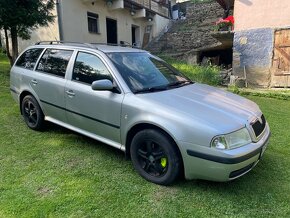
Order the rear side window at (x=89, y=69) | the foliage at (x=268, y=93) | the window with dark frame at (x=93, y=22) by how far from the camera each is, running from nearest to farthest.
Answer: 1. the rear side window at (x=89, y=69)
2. the foliage at (x=268, y=93)
3. the window with dark frame at (x=93, y=22)

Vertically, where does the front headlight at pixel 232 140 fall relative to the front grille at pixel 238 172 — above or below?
above

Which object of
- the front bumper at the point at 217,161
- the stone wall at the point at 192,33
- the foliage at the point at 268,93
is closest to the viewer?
the front bumper at the point at 217,161

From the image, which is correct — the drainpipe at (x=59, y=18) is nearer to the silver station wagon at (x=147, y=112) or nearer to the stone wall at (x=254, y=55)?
the stone wall at (x=254, y=55)

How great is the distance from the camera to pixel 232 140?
2.81m

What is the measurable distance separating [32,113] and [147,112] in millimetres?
2561

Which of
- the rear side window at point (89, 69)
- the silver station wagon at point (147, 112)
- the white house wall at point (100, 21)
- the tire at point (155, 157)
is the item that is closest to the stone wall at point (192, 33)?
the white house wall at point (100, 21)

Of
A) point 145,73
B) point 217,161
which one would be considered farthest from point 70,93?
point 217,161

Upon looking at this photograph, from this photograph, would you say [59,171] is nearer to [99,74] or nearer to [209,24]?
[99,74]

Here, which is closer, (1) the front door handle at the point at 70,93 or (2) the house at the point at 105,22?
(1) the front door handle at the point at 70,93

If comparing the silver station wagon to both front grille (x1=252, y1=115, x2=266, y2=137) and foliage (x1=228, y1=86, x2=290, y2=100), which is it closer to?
front grille (x1=252, y1=115, x2=266, y2=137)

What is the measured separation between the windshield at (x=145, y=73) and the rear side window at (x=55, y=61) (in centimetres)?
83

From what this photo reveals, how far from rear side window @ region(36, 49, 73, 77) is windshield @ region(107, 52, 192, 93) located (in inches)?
32.7

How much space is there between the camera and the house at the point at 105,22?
13492mm

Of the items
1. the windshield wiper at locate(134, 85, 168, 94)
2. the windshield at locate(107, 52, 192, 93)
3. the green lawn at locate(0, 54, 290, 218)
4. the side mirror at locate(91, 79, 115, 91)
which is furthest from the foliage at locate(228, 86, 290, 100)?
the side mirror at locate(91, 79, 115, 91)
